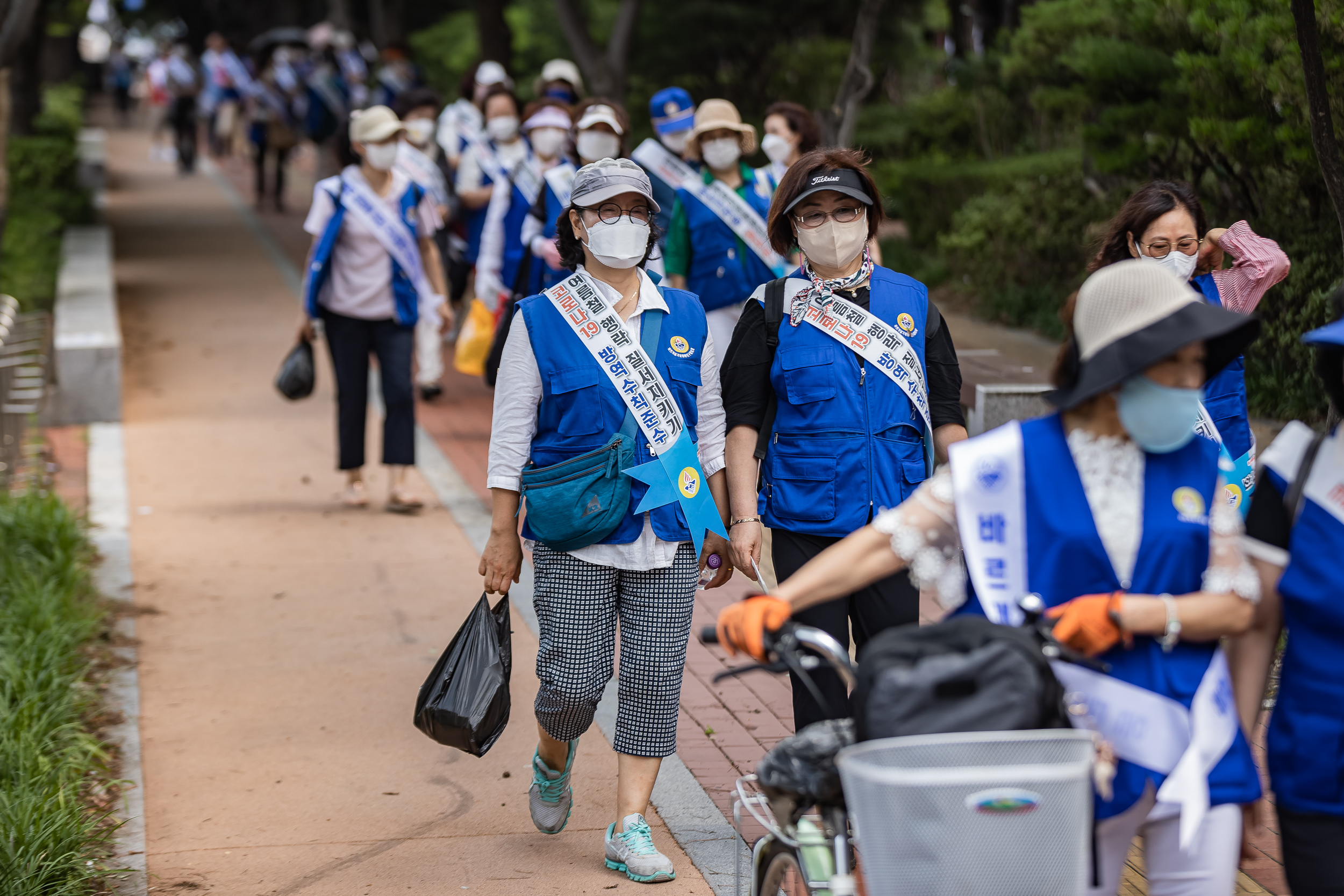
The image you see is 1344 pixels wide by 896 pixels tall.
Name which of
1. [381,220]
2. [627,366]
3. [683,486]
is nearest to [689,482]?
[683,486]

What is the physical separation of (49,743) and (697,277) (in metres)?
3.83

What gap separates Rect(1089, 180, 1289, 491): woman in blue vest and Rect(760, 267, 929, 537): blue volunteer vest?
1041mm

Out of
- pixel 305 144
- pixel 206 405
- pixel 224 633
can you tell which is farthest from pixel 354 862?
pixel 305 144

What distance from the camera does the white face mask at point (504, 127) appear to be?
427 inches

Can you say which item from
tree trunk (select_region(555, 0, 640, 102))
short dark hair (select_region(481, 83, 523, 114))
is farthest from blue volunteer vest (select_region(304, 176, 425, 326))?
tree trunk (select_region(555, 0, 640, 102))

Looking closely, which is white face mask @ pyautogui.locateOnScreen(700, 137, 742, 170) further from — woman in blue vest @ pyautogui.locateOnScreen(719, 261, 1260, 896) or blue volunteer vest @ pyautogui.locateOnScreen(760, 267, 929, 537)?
woman in blue vest @ pyautogui.locateOnScreen(719, 261, 1260, 896)

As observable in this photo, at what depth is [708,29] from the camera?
19375mm

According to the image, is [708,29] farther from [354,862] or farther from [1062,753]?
[1062,753]

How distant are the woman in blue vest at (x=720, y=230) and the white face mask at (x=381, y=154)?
64.2 inches

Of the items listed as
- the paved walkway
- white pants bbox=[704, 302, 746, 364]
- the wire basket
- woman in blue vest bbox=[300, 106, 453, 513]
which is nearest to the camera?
the wire basket

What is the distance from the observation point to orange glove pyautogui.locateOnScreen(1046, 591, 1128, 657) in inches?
106

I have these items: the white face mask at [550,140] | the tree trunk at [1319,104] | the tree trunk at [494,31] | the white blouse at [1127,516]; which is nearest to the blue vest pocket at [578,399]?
the white blouse at [1127,516]

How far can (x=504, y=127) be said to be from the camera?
10875mm

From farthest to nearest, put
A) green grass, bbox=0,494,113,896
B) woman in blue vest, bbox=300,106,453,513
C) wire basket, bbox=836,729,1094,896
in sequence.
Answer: woman in blue vest, bbox=300,106,453,513
green grass, bbox=0,494,113,896
wire basket, bbox=836,729,1094,896
